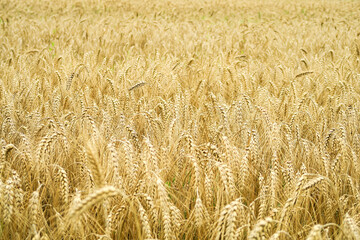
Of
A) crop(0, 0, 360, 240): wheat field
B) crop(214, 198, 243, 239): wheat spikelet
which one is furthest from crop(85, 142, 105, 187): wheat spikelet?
crop(214, 198, 243, 239): wheat spikelet

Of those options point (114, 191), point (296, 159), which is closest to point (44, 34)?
point (296, 159)

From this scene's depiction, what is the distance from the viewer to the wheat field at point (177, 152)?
1085 mm

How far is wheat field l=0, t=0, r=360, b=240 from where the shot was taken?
42.7 inches

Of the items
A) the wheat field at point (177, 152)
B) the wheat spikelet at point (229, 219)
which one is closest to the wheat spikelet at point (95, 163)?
the wheat field at point (177, 152)

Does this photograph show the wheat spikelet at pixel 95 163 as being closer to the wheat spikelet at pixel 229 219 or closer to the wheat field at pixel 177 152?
the wheat field at pixel 177 152

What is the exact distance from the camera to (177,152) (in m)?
1.59

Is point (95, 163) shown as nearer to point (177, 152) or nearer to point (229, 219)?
point (229, 219)

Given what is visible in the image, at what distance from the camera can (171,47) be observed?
511 cm

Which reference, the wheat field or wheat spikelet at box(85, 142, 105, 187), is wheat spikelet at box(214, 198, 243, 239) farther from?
wheat spikelet at box(85, 142, 105, 187)

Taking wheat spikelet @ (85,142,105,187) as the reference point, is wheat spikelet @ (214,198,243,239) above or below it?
below

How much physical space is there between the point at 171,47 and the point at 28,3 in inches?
289

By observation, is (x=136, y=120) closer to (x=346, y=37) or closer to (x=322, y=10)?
(x=346, y=37)

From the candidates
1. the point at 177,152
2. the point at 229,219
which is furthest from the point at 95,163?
the point at 177,152

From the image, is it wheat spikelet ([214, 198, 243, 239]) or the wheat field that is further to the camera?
the wheat field
